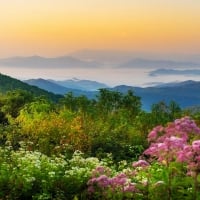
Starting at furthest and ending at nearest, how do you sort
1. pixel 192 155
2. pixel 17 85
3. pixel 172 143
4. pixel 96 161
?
pixel 17 85 → pixel 96 161 → pixel 172 143 → pixel 192 155

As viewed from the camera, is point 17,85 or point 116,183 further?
point 17,85

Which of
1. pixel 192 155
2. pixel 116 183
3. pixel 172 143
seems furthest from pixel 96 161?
pixel 192 155

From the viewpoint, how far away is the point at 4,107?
41.0 metres

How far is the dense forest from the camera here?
11.8 meters

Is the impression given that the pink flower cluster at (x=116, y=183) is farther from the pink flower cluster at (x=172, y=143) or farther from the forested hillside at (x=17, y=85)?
the forested hillside at (x=17, y=85)

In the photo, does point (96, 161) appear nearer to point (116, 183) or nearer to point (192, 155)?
point (116, 183)

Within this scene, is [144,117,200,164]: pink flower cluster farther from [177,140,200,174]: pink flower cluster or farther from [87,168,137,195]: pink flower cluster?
[87,168,137,195]: pink flower cluster

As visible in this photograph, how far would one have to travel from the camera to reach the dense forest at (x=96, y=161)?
11766mm

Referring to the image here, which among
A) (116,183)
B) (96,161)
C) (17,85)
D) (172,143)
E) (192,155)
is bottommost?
(116,183)

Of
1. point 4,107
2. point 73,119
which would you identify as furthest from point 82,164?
point 4,107

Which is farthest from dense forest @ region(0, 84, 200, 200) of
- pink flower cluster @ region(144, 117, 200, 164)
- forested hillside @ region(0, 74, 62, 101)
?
forested hillside @ region(0, 74, 62, 101)

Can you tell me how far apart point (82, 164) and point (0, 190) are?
9.92 ft

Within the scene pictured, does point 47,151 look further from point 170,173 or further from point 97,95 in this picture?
point 97,95

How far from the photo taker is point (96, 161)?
16359 millimetres
